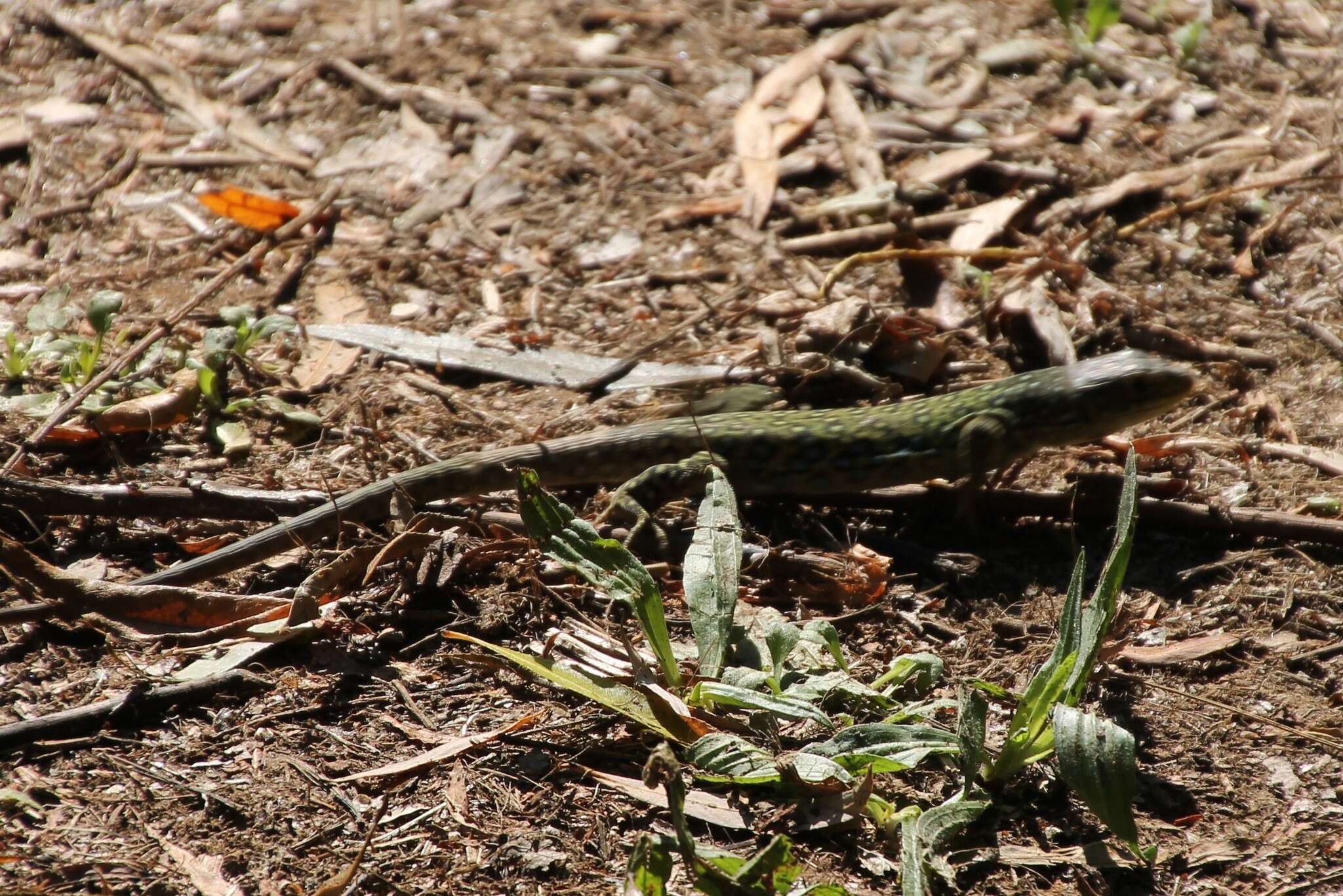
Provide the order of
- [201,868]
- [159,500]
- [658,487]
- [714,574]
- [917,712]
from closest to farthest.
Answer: [201,868], [917,712], [714,574], [159,500], [658,487]

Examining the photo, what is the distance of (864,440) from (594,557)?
1.58 m

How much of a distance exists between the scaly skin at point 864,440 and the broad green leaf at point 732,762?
152cm

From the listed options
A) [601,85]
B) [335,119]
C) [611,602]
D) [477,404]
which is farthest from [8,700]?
[601,85]

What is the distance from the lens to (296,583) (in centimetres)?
428

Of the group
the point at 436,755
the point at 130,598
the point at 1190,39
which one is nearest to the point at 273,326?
the point at 130,598

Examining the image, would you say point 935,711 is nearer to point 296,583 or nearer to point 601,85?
point 296,583

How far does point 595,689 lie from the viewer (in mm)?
3621

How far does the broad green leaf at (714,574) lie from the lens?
3.74 metres

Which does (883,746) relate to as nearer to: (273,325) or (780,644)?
(780,644)

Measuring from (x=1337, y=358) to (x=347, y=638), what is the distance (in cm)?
470

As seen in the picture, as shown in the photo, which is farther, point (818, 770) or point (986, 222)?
point (986, 222)

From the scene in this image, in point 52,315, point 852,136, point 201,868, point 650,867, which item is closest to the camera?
point 650,867

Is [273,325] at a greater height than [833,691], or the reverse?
[833,691]

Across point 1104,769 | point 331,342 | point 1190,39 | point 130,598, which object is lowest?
point 331,342
